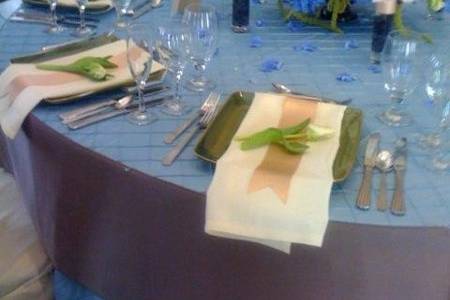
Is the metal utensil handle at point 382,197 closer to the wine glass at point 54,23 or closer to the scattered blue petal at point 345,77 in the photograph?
the scattered blue petal at point 345,77

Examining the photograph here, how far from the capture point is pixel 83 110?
43.9 inches

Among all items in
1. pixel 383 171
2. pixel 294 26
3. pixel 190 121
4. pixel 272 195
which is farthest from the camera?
→ pixel 294 26

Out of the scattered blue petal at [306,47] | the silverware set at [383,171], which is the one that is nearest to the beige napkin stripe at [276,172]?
the silverware set at [383,171]

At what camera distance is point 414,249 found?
882 millimetres

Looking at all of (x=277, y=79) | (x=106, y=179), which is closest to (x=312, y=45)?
(x=277, y=79)

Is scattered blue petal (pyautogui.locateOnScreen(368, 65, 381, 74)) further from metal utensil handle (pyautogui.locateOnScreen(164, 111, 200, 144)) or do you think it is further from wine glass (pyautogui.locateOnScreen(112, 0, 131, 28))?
wine glass (pyautogui.locateOnScreen(112, 0, 131, 28))

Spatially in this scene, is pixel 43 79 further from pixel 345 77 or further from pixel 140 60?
pixel 345 77

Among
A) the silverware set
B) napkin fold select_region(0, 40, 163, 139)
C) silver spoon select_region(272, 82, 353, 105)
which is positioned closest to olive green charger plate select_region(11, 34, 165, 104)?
napkin fold select_region(0, 40, 163, 139)

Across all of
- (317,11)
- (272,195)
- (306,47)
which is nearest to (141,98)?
(272,195)

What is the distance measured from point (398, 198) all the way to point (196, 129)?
342mm

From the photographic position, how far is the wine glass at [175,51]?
1156mm

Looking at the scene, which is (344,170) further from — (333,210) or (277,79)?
(277,79)

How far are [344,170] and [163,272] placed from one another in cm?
32

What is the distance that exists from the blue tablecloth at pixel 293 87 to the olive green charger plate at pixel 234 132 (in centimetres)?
2
